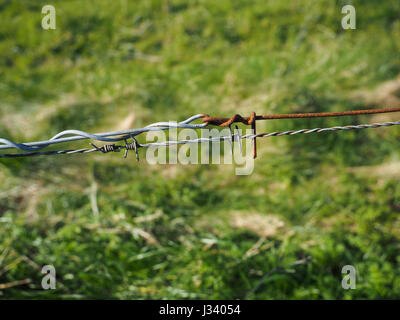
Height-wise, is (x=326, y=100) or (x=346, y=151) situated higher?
(x=326, y=100)

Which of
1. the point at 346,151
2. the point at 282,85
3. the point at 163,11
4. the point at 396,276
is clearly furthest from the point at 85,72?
the point at 396,276

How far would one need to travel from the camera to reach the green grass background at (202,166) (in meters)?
2.55

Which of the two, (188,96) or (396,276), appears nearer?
(396,276)

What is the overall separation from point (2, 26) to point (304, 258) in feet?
21.1

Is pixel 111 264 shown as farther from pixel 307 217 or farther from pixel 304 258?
pixel 307 217

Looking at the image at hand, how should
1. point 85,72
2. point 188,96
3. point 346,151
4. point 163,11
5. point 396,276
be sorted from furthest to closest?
1. point 163,11
2. point 85,72
3. point 188,96
4. point 346,151
5. point 396,276

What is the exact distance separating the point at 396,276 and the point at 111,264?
Answer: 2.25m

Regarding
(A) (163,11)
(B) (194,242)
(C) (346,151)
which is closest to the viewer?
(B) (194,242)

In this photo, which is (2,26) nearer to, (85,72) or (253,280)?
(85,72)

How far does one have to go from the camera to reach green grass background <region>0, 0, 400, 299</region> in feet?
8.38

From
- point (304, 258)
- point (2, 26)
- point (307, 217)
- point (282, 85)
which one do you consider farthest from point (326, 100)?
point (2, 26)

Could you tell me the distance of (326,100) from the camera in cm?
398

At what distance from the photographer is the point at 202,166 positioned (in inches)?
142

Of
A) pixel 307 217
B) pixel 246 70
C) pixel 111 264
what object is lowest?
pixel 111 264
